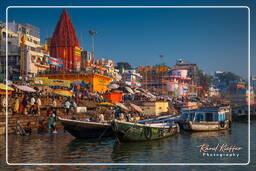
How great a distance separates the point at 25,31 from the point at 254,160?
36997mm

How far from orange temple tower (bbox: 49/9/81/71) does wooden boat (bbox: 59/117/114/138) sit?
1822 cm

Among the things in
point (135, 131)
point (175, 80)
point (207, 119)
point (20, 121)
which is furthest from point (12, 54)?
point (175, 80)

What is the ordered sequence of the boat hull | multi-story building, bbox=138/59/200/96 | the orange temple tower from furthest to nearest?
multi-story building, bbox=138/59/200/96, the orange temple tower, the boat hull

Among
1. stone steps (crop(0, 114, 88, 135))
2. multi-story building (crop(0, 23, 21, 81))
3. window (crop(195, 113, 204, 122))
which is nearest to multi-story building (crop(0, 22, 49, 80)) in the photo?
multi-story building (crop(0, 23, 21, 81))

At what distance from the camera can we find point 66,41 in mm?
37375

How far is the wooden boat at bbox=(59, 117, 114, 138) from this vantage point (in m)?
17.3

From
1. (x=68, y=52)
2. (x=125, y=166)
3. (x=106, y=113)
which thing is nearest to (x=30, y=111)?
(x=106, y=113)

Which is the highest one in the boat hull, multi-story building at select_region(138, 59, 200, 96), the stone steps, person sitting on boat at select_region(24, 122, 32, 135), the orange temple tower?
the orange temple tower

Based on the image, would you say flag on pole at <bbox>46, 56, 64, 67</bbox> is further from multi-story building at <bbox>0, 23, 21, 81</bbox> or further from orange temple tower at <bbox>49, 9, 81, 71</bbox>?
multi-story building at <bbox>0, 23, 21, 81</bbox>

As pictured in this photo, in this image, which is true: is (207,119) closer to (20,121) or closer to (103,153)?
(20,121)

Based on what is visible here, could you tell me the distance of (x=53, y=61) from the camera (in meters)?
32.8

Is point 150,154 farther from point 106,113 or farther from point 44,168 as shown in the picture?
point 106,113

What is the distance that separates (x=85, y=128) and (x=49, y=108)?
504 centimetres

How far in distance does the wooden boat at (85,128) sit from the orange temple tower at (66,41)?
18215mm
